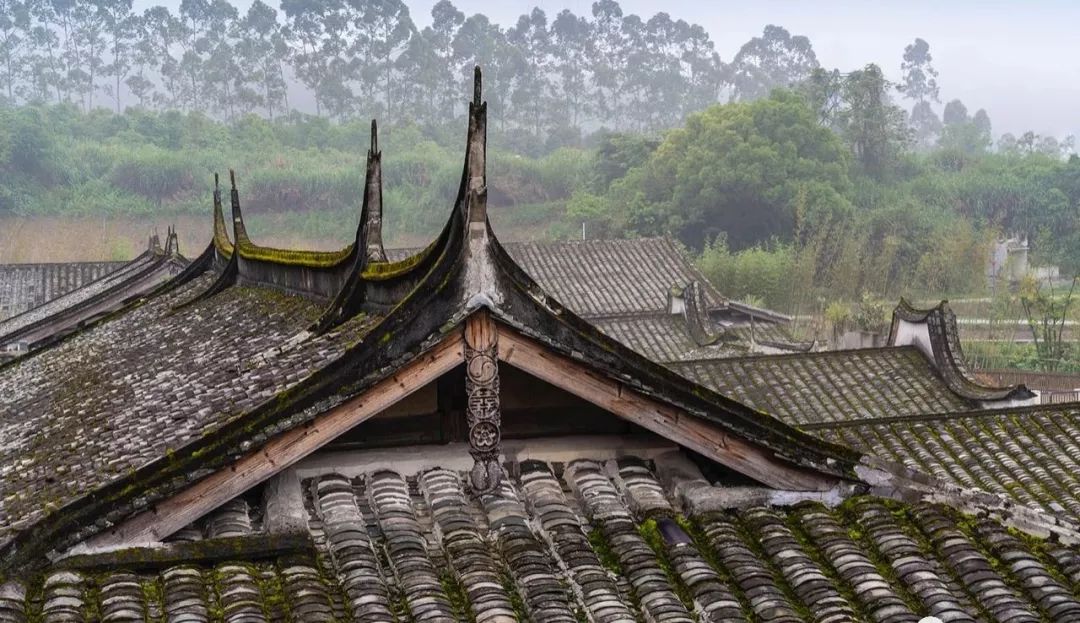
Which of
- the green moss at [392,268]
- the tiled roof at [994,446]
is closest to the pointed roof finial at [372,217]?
the green moss at [392,268]

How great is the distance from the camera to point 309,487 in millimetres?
5602

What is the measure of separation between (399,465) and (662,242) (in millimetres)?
30874

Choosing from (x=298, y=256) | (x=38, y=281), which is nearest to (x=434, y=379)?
(x=298, y=256)

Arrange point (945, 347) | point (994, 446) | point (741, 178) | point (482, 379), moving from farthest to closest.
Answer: point (741, 178) < point (945, 347) < point (994, 446) < point (482, 379)

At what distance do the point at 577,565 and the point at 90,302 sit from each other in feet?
59.2

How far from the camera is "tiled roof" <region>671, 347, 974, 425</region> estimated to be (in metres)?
15.8

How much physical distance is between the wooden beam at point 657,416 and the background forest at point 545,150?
4034cm

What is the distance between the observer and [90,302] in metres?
21.2

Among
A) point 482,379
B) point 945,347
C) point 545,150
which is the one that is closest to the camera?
point 482,379

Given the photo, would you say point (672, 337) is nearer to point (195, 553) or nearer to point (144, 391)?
point (144, 391)

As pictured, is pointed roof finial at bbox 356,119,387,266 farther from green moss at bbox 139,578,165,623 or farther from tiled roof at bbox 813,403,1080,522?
tiled roof at bbox 813,403,1080,522

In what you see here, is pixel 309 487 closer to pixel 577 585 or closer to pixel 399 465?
pixel 399 465

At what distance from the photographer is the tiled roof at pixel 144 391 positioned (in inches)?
237

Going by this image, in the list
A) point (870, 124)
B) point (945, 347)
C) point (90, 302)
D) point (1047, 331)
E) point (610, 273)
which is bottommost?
point (1047, 331)
